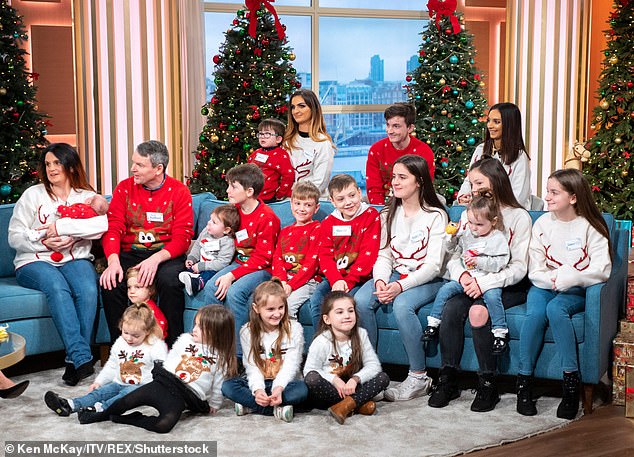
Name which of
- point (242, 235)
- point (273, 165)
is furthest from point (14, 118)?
point (242, 235)

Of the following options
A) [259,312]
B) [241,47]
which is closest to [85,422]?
[259,312]

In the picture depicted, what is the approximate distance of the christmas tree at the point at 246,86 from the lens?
711cm

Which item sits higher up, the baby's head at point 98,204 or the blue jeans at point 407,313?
the baby's head at point 98,204

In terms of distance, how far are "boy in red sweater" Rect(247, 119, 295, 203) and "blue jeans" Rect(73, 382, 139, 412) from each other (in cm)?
185

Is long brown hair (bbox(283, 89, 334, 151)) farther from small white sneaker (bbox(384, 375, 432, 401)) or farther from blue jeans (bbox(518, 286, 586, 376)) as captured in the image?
blue jeans (bbox(518, 286, 586, 376))

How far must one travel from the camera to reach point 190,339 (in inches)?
155

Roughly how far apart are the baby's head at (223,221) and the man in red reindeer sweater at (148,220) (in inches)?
9.0

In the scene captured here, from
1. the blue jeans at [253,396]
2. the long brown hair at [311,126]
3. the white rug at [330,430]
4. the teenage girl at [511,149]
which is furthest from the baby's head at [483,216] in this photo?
the long brown hair at [311,126]

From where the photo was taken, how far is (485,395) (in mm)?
4008

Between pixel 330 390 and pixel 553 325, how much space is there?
1081 mm

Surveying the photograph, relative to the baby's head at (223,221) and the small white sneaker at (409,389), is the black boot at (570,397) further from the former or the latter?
the baby's head at (223,221)

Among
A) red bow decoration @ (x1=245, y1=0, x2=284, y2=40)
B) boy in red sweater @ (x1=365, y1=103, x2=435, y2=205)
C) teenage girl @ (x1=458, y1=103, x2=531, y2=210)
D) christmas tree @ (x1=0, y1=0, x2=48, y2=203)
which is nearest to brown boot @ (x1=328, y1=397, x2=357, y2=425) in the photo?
teenage girl @ (x1=458, y1=103, x2=531, y2=210)

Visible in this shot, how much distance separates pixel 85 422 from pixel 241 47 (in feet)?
13.6

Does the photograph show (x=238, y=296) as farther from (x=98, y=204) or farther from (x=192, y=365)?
(x=98, y=204)
